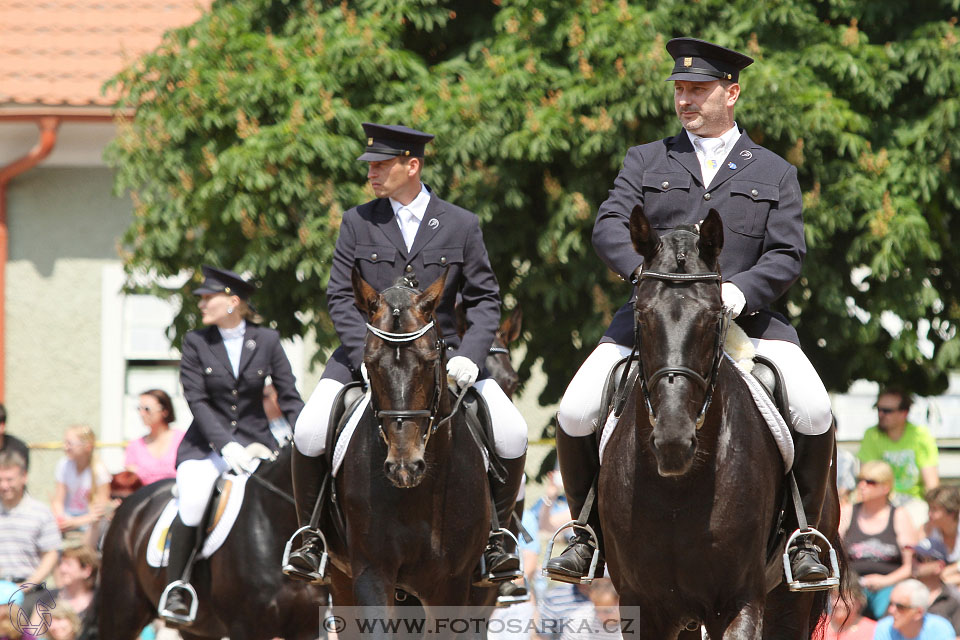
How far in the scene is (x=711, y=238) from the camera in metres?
5.02

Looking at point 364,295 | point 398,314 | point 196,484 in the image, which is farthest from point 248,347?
point 398,314

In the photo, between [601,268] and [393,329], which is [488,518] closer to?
[393,329]

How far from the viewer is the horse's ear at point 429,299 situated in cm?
639

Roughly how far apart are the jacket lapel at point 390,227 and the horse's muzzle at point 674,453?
2758 mm

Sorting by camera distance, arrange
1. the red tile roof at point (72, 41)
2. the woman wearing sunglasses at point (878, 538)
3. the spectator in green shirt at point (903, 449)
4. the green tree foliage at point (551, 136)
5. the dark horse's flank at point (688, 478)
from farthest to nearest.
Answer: the red tile roof at point (72, 41)
the spectator in green shirt at point (903, 449)
the green tree foliage at point (551, 136)
the woman wearing sunglasses at point (878, 538)
the dark horse's flank at point (688, 478)

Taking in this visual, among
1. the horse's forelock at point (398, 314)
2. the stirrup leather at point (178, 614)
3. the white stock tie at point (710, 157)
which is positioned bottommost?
the stirrup leather at point (178, 614)

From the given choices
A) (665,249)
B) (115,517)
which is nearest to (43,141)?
(115,517)

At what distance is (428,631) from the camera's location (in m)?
6.70

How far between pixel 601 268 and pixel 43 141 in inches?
297

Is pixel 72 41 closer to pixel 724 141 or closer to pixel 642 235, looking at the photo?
pixel 724 141

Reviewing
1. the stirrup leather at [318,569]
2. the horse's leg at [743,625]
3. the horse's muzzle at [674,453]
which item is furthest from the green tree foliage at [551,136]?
the horse's muzzle at [674,453]

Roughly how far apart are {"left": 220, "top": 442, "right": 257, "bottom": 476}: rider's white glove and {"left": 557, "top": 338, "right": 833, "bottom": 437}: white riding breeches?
3459 mm

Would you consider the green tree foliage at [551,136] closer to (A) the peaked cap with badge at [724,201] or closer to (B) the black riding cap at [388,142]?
(B) the black riding cap at [388,142]

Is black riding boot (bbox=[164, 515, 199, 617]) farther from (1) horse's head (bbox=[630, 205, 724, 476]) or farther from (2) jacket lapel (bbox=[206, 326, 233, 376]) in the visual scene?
(1) horse's head (bbox=[630, 205, 724, 476])
